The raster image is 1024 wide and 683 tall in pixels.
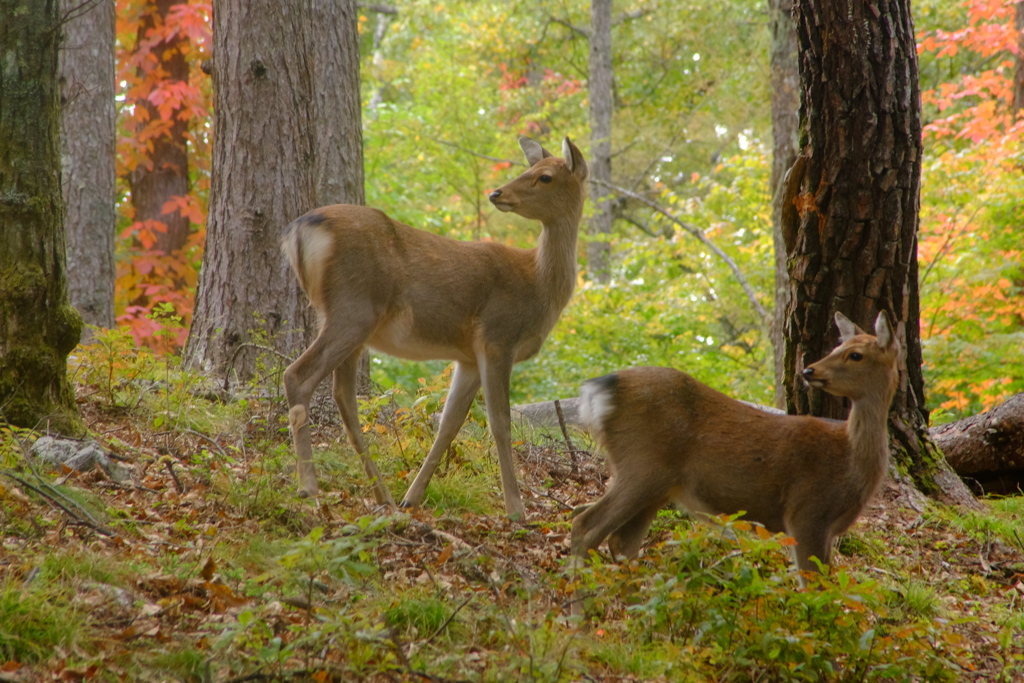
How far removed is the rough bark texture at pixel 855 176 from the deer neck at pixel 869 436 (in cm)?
155

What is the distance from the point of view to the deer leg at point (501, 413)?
5527 millimetres

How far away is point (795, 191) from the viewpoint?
6363mm

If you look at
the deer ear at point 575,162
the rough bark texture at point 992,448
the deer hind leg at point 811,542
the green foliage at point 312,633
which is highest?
the deer ear at point 575,162

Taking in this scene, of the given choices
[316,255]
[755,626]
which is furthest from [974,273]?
[755,626]

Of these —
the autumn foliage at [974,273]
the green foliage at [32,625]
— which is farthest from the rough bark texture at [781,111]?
the green foliage at [32,625]

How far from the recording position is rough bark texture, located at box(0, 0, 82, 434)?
489cm

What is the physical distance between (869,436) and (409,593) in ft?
7.80

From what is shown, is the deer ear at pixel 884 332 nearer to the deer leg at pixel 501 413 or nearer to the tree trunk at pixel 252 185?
the deer leg at pixel 501 413

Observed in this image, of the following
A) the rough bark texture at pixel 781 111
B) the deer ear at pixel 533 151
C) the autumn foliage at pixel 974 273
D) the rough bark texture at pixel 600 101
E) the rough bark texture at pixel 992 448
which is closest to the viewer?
the deer ear at pixel 533 151

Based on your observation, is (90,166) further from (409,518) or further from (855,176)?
(855,176)

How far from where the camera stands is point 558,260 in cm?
598

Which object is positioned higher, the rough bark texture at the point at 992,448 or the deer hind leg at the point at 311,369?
the deer hind leg at the point at 311,369

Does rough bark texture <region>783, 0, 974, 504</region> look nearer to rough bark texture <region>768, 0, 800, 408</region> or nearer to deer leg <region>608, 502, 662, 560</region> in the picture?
deer leg <region>608, 502, 662, 560</region>

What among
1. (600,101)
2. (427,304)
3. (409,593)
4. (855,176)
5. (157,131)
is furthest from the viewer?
(600,101)
